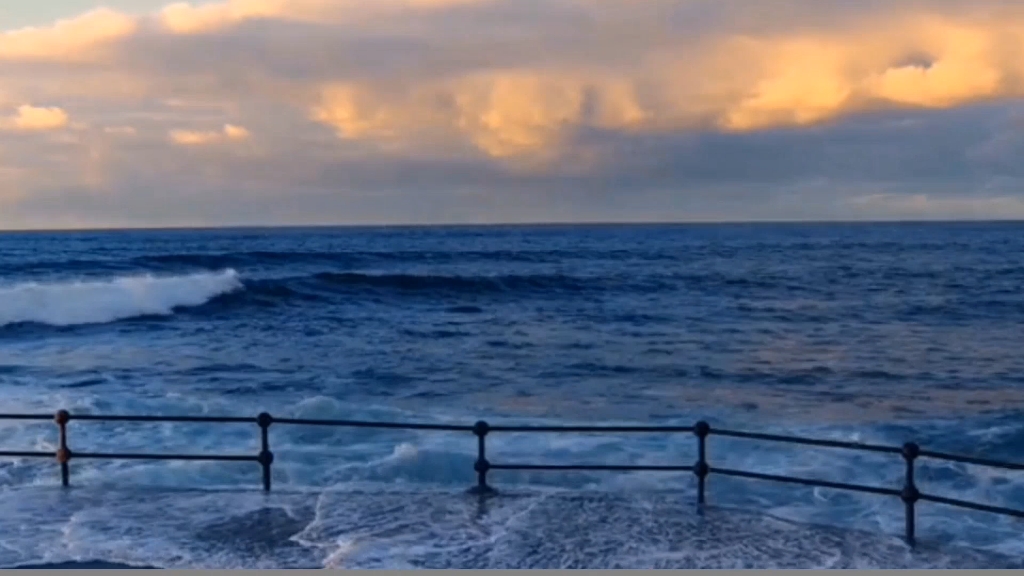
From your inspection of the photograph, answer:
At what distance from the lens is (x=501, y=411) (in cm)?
1881

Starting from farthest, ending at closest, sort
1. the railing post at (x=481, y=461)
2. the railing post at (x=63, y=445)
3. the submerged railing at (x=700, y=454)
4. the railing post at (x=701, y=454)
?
the railing post at (x=63, y=445) < the railing post at (x=481, y=461) < the railing post at (x=701, y=454) < the submerged railing at (x=700, y=454)

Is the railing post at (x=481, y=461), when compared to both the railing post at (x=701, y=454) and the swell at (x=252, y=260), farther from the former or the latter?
the swell at (x=252, y=260)

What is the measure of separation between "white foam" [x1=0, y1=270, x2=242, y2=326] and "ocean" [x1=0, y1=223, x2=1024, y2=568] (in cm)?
16

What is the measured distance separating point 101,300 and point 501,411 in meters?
29.5

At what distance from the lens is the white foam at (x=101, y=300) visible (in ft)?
129

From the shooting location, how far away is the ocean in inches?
A: 339

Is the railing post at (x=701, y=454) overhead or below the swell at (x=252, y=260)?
overhead

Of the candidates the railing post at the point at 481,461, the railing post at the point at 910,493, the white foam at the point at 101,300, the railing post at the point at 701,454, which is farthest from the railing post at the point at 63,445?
the white foam at the point at 101,300

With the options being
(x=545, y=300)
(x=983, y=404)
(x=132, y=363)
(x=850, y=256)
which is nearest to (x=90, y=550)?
(x=983, y=404)

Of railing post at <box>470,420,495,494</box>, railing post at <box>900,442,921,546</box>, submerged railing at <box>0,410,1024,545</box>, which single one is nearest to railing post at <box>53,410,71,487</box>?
submerged railing at <box>0,410,1024,545</box>

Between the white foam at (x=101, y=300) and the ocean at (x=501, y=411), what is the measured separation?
0.16 metres

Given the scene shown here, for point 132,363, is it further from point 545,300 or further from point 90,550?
point 545,300

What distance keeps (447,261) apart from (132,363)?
2046 inches

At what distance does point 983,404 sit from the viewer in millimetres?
20062
